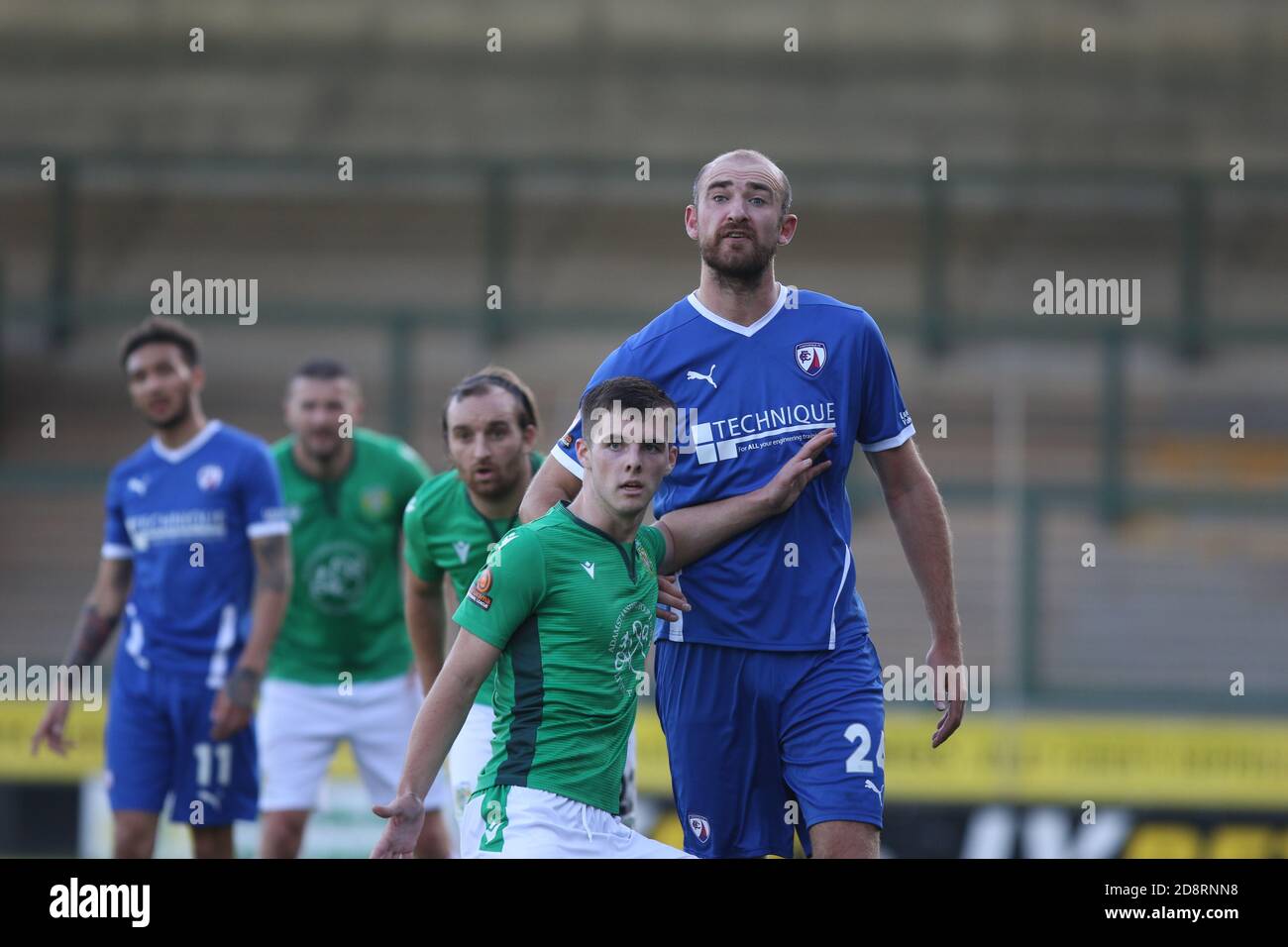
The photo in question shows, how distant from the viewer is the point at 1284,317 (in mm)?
15992

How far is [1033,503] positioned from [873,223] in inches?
243

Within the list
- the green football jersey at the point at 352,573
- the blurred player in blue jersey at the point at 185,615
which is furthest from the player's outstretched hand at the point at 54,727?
the green football jersey at the point at 352,573

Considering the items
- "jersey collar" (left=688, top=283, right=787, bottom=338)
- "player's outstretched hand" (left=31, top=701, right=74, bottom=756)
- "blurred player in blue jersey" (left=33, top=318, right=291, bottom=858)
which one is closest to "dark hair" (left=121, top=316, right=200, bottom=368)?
"blurred player in blue jersey" (left=33, top=318, right=291, bottom=858)

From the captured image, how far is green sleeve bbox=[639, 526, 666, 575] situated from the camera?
13.7 feet

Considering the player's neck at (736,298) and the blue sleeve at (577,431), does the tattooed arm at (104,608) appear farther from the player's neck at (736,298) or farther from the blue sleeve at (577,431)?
the player's neck at (736,298)

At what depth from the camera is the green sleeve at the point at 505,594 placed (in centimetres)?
385

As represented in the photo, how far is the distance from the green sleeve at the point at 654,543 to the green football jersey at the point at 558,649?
16cm

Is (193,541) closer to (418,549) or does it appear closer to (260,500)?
(260,500)

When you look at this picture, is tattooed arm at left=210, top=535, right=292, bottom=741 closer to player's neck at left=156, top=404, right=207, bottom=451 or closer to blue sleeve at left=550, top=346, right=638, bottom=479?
player's neck at left=156, top=404, right=207, bottom=451

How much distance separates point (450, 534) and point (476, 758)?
729 millimetres

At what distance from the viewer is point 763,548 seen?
171 inches

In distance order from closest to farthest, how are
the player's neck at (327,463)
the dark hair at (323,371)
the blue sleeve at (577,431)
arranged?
the blue sleeve at (577,431) < the dark hair at (323,371) < the player's neck at (327,463)

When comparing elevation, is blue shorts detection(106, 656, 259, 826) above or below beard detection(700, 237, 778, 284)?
below

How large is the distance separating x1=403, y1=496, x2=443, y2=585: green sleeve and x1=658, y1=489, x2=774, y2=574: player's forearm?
4.28ft
